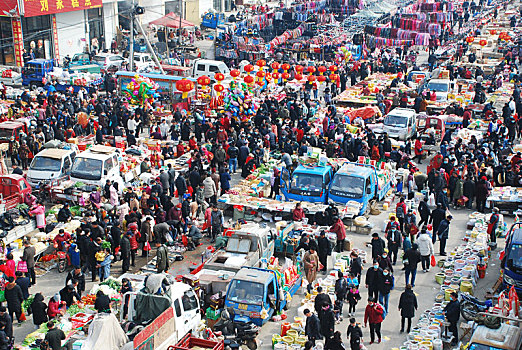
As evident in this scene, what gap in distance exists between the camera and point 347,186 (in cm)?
2578

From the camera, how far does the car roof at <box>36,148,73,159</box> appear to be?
26.7m

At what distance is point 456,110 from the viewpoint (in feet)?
123

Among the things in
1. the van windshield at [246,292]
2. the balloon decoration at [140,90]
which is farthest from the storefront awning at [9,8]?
the van windshield at [246,292]

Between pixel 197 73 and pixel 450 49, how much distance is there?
20442mm

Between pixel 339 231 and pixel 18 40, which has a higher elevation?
pixel 18 40

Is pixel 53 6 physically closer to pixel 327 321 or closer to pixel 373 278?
pixel 373 278

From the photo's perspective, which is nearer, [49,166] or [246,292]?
[246,292]

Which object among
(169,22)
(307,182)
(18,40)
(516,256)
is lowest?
(516,256)

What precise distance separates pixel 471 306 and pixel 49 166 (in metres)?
14.8

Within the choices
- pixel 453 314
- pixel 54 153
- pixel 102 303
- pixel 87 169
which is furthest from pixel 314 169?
pixel 102 303

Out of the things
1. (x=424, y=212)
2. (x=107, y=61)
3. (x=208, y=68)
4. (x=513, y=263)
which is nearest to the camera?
(x=513, y=263)

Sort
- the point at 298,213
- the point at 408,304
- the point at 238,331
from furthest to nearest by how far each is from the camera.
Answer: the point at 298,213
the point at 408,304
the point at 238,331

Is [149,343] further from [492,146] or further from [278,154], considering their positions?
[492,146]

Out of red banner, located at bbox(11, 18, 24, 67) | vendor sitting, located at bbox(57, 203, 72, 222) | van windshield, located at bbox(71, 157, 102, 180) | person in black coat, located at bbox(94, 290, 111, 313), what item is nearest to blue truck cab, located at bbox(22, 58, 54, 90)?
red banner, located at bbox(11, 18, 24, 67)
